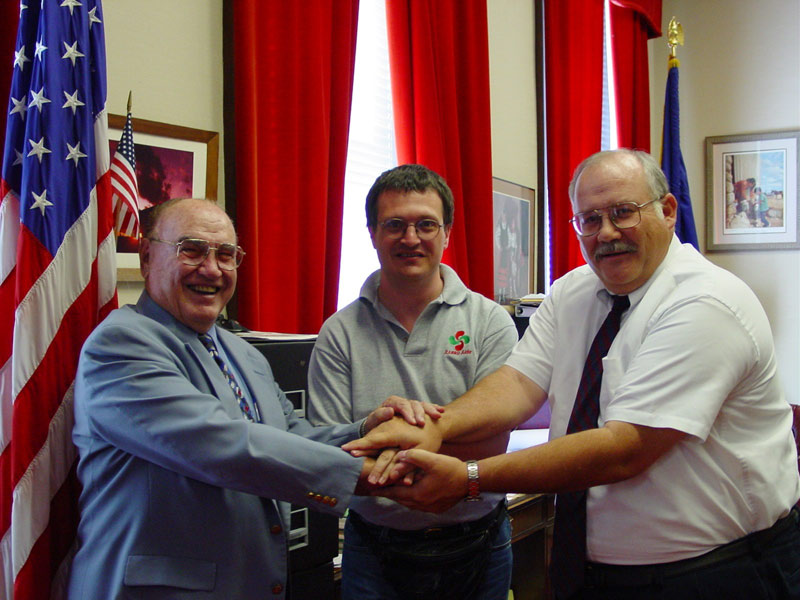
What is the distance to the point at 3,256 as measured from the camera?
5.52 feet

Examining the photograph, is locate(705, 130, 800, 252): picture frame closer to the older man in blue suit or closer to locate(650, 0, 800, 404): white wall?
locate(650, 0, 800, 404): white wall

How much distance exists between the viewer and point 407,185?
171 centimetres

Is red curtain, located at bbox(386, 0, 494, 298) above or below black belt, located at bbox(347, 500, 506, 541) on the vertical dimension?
above

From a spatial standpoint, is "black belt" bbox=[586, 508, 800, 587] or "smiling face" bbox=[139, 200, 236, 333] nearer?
"black belt" bbox=[586, 508, 800, 587]

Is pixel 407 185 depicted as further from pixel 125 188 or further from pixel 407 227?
pixel 125 188


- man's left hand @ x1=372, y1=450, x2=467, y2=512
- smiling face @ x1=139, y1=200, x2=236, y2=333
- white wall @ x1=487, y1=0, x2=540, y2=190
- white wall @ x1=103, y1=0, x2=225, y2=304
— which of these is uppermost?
white wall @ x1=487, y1=0, x2=540, y2=190

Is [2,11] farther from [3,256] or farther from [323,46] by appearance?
[323,46]

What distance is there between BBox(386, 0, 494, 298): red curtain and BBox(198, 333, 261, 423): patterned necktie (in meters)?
1.85

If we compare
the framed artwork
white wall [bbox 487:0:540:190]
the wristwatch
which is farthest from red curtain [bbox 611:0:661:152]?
the wristwatch

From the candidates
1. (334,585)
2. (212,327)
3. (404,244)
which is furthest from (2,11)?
(334,585)

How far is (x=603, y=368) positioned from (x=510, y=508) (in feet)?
4.57

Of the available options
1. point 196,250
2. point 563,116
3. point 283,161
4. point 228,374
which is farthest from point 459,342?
point 563,116

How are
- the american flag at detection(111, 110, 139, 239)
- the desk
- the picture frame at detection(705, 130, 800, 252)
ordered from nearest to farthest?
the american flag at detection(111, 110, 139, 239) < the desk < the picture frame at detection(705, 130, 800, 252)

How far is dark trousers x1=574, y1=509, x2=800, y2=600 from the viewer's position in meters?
1.32
